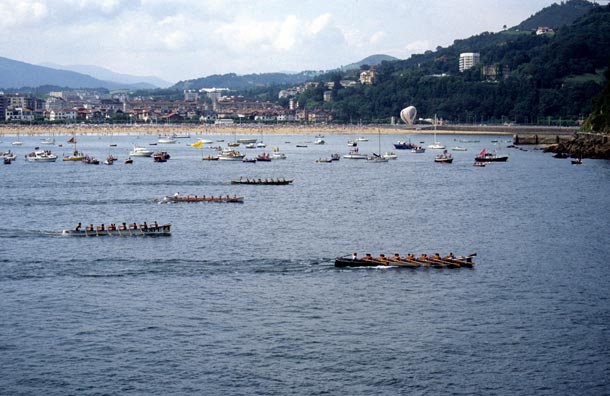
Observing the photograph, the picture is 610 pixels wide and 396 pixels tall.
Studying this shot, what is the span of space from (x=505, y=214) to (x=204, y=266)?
116 ft

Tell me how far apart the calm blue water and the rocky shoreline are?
59115 millimetres

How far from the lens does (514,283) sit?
172 feet

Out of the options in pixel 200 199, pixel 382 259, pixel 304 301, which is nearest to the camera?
pixel 304 301

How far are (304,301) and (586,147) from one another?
117 meters

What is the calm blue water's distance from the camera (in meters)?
37.6

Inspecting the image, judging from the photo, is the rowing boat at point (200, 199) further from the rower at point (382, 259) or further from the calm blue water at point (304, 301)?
the rower at point (382, 259)

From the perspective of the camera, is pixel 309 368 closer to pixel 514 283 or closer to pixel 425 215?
pixel 514 283

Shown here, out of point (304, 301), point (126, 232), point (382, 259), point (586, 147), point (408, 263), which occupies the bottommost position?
point (304, 301)

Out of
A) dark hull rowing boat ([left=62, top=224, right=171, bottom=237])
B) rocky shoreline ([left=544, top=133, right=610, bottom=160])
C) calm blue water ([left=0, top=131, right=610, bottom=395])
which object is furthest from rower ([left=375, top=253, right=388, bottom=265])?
rocky shoreline ([left=544, top=133, right=610, bottom=160])

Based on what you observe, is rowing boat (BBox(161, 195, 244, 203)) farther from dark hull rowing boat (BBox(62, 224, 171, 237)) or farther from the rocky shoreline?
the rocky shoreline

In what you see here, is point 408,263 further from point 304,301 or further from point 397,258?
point 304,301

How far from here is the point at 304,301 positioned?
4822 cm

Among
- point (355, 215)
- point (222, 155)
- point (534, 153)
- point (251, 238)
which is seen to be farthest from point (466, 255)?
point (534, 153)

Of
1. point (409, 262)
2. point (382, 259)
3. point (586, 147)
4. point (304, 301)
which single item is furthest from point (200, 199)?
point (586, 147)
